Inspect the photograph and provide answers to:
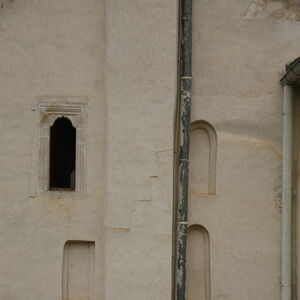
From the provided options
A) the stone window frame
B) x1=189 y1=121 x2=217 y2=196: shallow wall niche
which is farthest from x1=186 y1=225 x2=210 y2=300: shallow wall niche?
the stone window frame

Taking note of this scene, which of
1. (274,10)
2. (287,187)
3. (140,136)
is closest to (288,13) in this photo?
(274,10)

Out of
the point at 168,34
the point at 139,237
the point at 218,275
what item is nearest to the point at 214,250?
the point at 218,275

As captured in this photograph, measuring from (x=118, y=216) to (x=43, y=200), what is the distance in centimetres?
122

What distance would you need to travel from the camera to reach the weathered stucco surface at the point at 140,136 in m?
9.72

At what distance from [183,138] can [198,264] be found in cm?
198

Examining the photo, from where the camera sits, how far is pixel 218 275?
10.2 metres

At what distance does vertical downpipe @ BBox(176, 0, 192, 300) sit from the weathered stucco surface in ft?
0.86

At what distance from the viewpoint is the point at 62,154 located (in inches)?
443

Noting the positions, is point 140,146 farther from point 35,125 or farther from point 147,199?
point 35,125

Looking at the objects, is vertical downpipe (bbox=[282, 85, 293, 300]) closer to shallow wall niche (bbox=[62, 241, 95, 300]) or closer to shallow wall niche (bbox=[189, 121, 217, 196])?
shallow wall niche (bbox=[189, 121, 217, 196])

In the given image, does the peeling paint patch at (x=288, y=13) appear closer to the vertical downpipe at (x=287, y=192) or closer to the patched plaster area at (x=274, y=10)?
the patched plaster area at (x=274, y=10)

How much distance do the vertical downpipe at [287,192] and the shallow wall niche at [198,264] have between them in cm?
116

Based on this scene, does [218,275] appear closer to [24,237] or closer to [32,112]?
[24,237]

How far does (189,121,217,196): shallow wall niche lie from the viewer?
10.4 m
